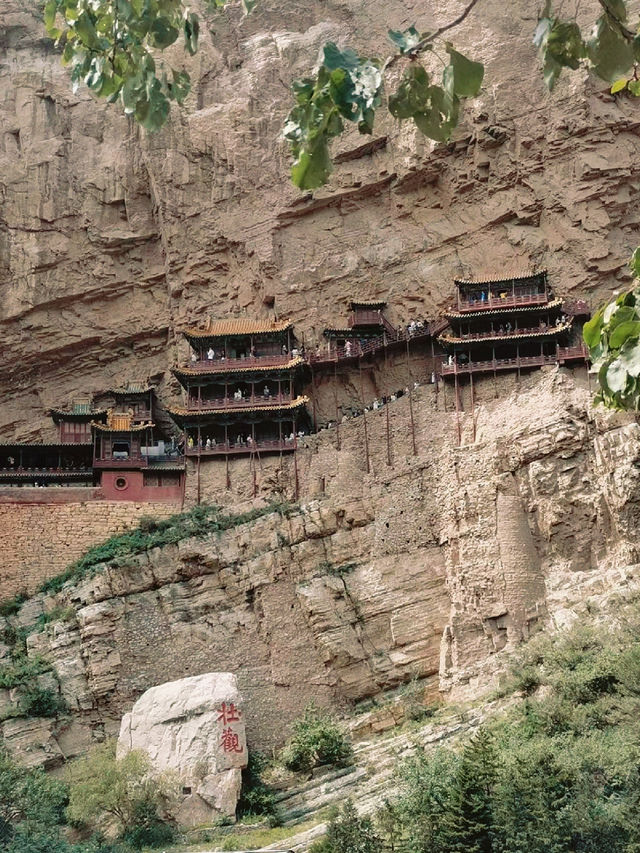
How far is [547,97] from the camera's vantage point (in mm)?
39500

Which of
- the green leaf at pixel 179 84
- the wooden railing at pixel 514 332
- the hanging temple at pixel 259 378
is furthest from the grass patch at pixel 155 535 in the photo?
the green leaf at pixel 179 84

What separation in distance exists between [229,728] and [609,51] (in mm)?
23386

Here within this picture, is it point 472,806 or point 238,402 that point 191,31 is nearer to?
point 472,806

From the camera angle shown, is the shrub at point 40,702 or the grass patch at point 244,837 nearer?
the grass patch at point 244,837

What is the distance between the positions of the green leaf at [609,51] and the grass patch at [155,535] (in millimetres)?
27613

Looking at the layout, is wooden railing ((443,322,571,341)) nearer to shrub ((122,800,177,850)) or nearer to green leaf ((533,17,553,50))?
shrub ((122,800,177,850))

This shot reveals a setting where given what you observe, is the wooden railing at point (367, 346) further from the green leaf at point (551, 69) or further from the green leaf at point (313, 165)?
the green leaf at point (313, 165)

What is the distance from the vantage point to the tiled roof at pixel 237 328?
127ft

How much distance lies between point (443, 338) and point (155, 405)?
10976 mm

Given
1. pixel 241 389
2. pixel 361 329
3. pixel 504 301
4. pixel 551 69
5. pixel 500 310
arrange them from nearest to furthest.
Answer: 1. pixel 551 69
2. pixel 500 310
3. pixel 504 301
4. pixel 241 389
5. pixel 361 329

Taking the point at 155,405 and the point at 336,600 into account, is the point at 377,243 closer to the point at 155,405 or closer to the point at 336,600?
the point at 155,405

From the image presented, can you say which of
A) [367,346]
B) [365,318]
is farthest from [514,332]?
[365,318]

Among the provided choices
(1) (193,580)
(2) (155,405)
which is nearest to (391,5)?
(2) (155,405)

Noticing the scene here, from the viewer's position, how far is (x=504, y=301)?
37.8m
